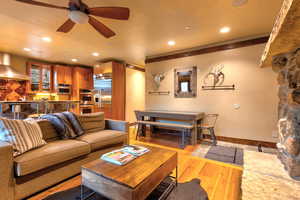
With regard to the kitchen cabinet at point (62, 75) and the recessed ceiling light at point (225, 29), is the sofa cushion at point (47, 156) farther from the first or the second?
the kitchen cabinet at point (62, 75)

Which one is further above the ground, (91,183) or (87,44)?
(87,44)

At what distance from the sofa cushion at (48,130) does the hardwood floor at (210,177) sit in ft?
2.48

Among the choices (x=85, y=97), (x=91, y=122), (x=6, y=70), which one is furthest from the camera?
(x=85, y=97)

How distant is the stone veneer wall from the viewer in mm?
1555

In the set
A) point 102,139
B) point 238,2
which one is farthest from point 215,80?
point 102,139

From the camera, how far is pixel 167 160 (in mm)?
1563

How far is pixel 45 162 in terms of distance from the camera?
63.2 inches

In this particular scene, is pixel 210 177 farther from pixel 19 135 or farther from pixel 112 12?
pixel 112 12

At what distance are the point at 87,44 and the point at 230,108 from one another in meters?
4.36

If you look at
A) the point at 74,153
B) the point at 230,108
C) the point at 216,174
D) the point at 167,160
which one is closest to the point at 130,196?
the point at 167,160

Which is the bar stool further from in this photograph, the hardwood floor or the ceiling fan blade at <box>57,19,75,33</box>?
the hardwood floor

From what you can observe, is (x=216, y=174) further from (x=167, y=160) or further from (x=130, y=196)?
(x=130, y=196)

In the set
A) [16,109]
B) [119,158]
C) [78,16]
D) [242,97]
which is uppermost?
[78,16]

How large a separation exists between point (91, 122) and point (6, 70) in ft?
13.4
